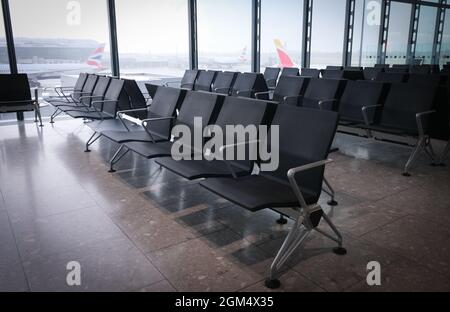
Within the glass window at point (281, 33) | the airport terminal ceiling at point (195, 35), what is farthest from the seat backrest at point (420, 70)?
the glass window at point (281, 33)

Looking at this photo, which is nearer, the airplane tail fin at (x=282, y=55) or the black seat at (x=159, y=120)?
the black seat at (x=159, y=120)

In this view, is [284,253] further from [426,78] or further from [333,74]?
[333,74]

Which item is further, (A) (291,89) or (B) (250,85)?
(B) (250,85)

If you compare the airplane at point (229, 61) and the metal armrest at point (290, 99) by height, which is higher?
the airplane at point (229, 61)

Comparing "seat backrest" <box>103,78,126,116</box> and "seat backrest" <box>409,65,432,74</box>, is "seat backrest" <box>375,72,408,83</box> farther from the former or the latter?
"seat backrest" <box>103,78,126,116</box>

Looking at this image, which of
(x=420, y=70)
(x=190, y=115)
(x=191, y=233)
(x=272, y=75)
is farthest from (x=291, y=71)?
(x=191, y=233)

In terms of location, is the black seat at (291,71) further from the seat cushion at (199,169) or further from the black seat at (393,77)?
the seat cushion at (199,169)

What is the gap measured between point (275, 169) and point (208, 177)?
438 mm

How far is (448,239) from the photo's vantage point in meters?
2.16

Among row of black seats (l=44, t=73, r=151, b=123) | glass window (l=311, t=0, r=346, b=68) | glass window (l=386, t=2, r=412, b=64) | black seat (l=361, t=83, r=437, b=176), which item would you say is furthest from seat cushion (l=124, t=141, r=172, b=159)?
glass window (l=386, t=2, r=412, b=64)

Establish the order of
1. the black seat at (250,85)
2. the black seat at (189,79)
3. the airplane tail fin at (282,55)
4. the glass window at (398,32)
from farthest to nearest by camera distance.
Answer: the glass window at (398,32), the airplane tail fin at (282,55), the black seat at (189,79), the black seat at (250,85)

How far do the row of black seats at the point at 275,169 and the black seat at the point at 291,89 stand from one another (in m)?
1.62

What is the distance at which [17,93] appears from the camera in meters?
5.79

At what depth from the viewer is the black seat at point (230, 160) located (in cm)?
240
